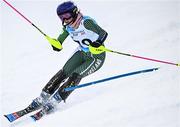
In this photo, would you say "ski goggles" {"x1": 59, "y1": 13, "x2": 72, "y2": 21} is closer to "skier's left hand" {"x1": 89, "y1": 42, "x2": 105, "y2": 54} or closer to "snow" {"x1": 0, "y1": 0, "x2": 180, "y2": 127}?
"skier's left hand" {"x1": 89, "y1": 42, "x2": 105, "y2": 54}

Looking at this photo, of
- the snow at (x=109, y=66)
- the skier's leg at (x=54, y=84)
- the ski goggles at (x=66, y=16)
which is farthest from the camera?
the skier's leg at (x=54, y=84)

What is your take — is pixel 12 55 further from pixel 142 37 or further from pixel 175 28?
pixel 175 28

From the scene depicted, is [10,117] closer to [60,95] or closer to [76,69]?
[60,95]

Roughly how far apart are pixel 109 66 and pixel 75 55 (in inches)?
38.2

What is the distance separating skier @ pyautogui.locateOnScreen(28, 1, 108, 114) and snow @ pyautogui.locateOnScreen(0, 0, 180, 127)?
0.18m

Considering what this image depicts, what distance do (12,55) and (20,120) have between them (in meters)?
1.95

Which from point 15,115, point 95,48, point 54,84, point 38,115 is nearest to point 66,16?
point 95,48

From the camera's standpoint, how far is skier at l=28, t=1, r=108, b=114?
5.18 metres

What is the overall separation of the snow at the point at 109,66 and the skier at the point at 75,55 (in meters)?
0.18

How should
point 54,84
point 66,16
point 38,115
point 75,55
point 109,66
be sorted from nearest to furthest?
point 66,16 → point 38,115 → point 54,84 → point 75,55 → point 109,66

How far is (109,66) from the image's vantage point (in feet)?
21.1

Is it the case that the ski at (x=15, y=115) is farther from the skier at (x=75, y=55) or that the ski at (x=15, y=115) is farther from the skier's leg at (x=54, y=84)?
the skier's leg at (x=54, y=84)

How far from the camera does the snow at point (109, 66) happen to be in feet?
17.4

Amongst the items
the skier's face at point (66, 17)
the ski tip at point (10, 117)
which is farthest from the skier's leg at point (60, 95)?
the skier's face at point (66, 17)
